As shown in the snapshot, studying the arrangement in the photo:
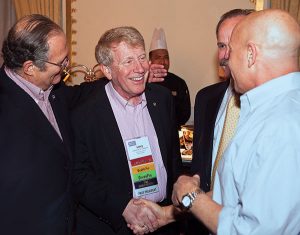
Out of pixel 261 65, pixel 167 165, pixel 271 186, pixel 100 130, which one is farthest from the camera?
pixel 167 165

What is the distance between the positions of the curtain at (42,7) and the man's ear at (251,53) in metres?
3.91

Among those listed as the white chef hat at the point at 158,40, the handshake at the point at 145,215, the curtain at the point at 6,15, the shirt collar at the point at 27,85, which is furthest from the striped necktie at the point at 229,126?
the curtain at the point at 6,15

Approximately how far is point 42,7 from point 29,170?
A: 362 centimetres

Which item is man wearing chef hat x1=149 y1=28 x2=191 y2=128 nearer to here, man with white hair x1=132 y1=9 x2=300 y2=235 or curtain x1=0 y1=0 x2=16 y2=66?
curtain x1=0 y1=0 x2=16 y2=66

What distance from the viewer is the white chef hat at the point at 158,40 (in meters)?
4.29

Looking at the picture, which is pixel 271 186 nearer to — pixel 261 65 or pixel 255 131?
pixel 255 131

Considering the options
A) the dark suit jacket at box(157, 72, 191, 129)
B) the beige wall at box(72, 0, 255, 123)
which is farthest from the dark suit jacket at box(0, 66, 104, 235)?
the beige wall at box(72, 0, 255, 123)

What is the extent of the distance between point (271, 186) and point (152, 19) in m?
3.83

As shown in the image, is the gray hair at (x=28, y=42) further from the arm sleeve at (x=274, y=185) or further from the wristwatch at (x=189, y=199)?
the arm sleeve at (x=274, y=185)

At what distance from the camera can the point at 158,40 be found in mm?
4309

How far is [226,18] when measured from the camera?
2.01 meters

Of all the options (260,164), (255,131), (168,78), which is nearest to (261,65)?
(255,131)

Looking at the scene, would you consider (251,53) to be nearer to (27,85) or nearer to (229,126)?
(229,126)

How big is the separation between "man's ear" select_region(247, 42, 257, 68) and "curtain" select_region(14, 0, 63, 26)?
12.8 ft
